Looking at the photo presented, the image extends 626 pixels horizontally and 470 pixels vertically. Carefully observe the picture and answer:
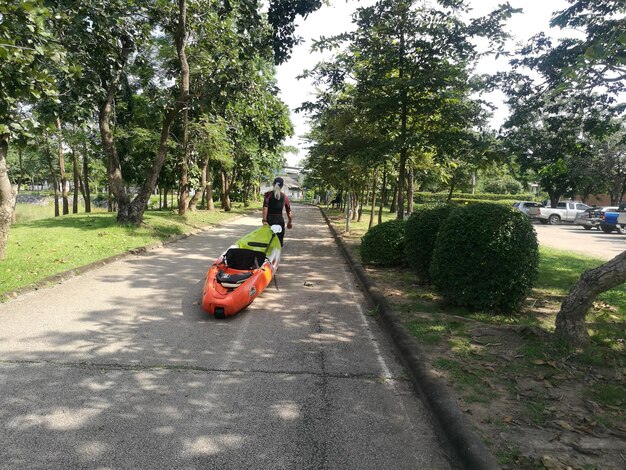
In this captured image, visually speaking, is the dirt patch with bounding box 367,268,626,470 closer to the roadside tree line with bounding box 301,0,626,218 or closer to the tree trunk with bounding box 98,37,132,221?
the roadside tree line with bounding box 301,0,626,218

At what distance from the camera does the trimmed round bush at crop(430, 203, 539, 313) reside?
221 inches

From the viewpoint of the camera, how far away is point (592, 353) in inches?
174

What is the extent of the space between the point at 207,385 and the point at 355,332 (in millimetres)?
2343

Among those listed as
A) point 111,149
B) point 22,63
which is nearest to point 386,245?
point 22,63

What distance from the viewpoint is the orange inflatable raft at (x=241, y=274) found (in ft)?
18.9

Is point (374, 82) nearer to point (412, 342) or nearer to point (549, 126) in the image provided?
point (549, 126)

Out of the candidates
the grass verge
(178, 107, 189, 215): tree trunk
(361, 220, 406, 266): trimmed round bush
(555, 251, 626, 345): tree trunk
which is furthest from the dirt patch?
(178, 107, 189, 215): tree trunk

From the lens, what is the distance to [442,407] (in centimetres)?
341

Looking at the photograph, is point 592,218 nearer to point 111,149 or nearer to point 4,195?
point 111,149

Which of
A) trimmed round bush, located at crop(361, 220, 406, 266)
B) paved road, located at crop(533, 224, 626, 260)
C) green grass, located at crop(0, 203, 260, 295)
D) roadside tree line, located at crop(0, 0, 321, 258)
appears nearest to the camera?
roadside tree line, located at crop(0, 0, 321, 258)

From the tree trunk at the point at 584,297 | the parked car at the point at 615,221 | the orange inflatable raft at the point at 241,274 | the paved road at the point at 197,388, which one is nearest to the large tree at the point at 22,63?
the paved road at the point at 197,388

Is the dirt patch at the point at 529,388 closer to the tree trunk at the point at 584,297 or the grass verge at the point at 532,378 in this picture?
the grass verge at the point at 532,378

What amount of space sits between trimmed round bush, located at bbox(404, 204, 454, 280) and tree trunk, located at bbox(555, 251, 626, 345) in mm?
3027

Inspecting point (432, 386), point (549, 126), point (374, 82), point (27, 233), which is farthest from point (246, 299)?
point (27, 233)
